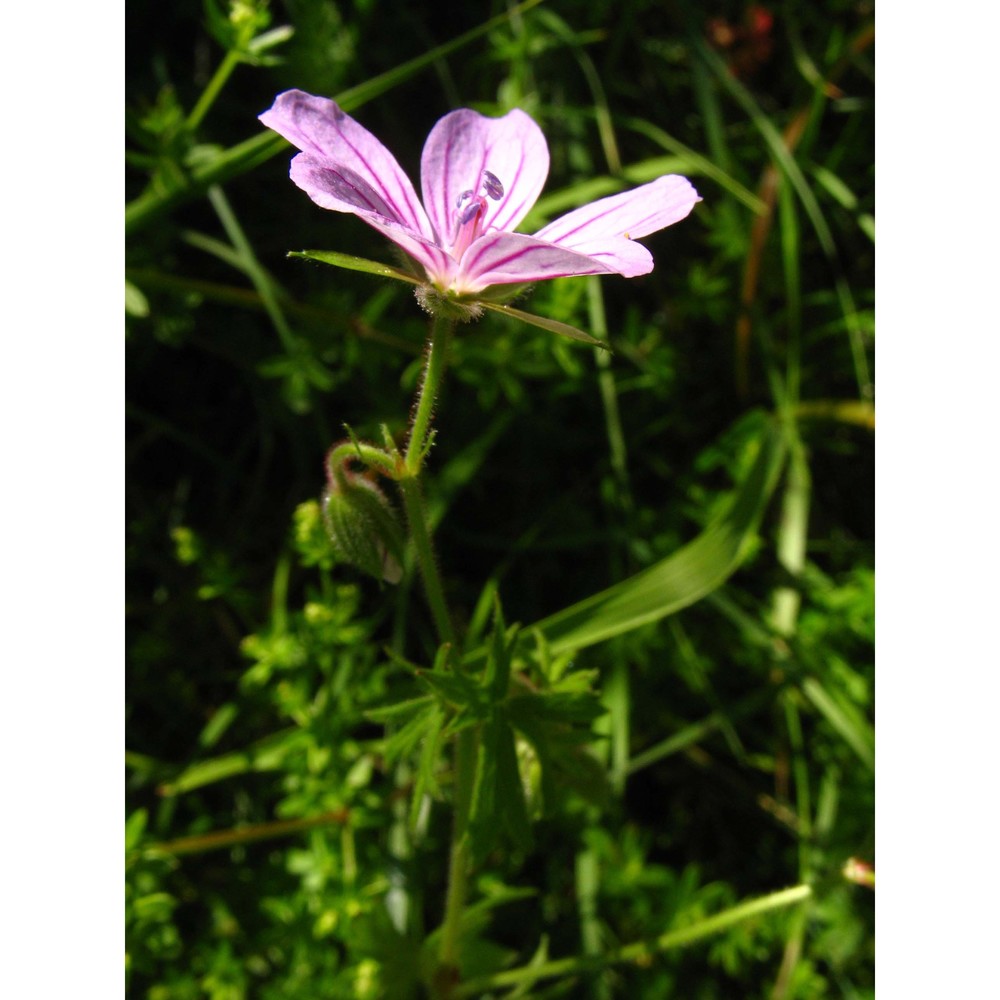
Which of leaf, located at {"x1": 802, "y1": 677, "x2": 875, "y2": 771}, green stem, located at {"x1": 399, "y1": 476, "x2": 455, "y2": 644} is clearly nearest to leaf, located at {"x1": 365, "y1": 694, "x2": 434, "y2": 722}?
green stem, located at {"x1": 399, "y1": 476, "x2": 455, "y2": 644}

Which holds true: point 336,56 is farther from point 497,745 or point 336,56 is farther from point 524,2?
point 497,745

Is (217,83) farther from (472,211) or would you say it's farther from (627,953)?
(627,953)

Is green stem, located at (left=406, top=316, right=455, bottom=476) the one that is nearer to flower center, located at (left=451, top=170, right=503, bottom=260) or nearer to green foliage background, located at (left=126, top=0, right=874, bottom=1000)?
flower center, located at (left=451, top=170, right=503, bottom=260)

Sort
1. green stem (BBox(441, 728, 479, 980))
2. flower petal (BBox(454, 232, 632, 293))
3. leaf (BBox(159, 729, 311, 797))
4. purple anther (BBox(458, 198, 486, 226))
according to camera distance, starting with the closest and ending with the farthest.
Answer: flower petal (BBox(454, 232, 632, 293)) → purple anther (BBox(458, 198, 486, 226)) → green stem (BBox(441, 728, 479, 980)) → leaf (BBox(159, 729, 311, 797))

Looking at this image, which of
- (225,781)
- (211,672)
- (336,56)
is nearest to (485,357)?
(336,56)

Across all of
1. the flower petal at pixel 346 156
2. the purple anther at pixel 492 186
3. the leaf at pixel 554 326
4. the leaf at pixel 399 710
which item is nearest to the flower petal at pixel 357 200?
the flower petal at pixel 346 156

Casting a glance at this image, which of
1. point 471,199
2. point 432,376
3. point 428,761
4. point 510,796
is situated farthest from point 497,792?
point 471,199
